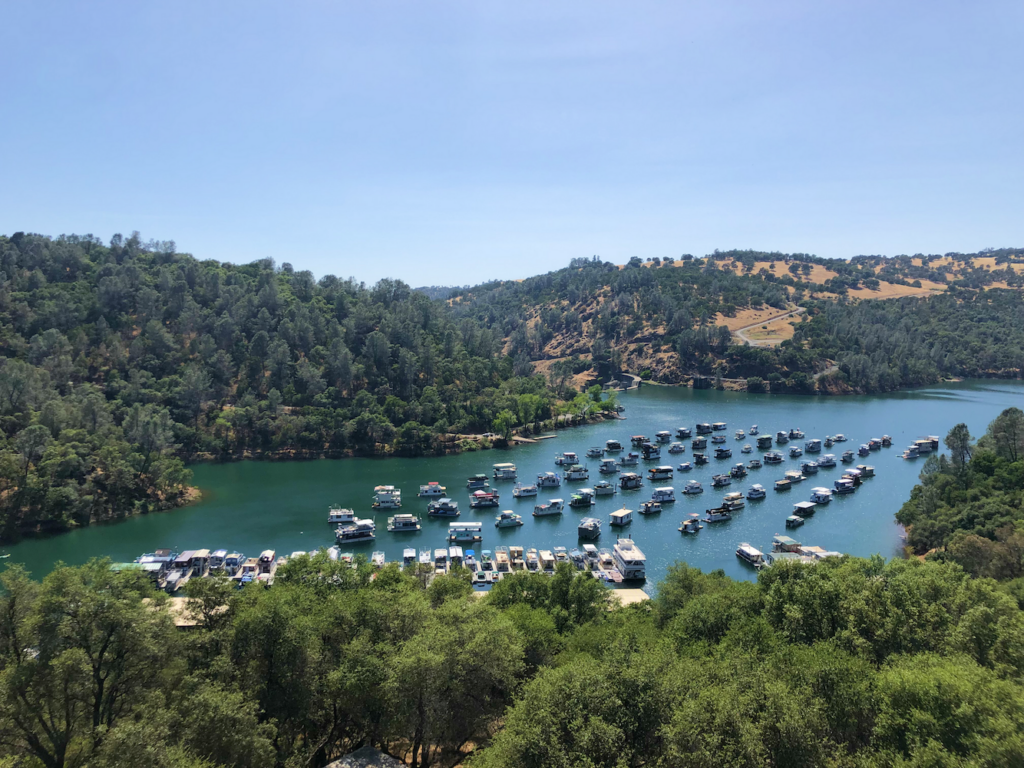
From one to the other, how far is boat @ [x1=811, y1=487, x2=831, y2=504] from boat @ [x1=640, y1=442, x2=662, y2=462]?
16.8m

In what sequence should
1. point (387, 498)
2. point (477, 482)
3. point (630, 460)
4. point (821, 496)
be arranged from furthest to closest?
point (630, 460)
point (477, 482)
point (821, 496)
point (387, 498)

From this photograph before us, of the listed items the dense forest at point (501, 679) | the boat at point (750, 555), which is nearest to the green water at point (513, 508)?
the boat at point (750, 555)

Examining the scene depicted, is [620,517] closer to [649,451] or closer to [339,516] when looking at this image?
[649,451]

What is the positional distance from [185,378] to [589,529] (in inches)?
2032

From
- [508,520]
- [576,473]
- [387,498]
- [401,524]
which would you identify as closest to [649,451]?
[576,473]

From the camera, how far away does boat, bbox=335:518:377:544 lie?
139ft

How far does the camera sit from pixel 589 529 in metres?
44.2

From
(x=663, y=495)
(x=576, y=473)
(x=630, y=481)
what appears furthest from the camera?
(x=576, y=473)

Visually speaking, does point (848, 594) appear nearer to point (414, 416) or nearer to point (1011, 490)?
point (1011, 490)

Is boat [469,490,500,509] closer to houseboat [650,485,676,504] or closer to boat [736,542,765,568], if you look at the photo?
houseboat [650,485,676,504]

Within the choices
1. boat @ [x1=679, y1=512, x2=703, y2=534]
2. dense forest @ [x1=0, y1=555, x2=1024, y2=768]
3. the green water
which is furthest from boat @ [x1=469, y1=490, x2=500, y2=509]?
dense forest @ [x1=0, y1=555, x2=1024, y2=768]

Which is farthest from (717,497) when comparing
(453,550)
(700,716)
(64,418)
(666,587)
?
(64,418)

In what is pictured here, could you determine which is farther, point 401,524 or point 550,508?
point 550,508

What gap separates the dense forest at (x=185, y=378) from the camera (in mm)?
47531
